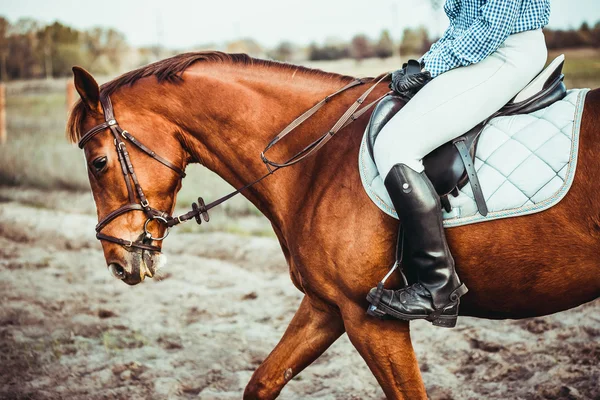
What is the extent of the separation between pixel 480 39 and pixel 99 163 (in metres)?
2.03

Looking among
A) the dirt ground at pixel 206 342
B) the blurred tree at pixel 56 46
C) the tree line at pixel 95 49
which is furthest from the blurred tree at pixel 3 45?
the dirt ground at pixel 206 342

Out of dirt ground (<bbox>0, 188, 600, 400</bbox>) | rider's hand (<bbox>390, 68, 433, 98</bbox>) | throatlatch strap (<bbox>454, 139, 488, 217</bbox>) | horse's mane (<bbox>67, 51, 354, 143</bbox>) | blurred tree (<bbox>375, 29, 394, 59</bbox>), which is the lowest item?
dirt ground (<bbox>0, 188, 600, 400</bbox>)

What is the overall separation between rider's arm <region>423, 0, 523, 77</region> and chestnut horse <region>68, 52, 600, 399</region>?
1.44 feet

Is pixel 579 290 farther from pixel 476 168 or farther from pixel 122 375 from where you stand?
pixel 122 375

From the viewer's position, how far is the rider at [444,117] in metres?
2.44

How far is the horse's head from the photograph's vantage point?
290cm

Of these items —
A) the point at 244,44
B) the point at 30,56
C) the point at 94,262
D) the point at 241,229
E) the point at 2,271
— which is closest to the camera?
the point at 2,271

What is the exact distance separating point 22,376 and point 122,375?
777mm

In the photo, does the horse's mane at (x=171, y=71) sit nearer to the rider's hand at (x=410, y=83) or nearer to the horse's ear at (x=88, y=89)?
the horse's ear at (x=88, y=89)

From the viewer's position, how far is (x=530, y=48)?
254cm

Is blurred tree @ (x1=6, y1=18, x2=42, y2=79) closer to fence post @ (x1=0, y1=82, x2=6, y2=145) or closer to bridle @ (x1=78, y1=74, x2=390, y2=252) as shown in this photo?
fence post @ (x1=0, y1=82, x2=6, y2=145)

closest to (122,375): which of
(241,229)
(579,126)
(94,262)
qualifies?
(94,262)

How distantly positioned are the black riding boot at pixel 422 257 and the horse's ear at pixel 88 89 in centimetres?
159

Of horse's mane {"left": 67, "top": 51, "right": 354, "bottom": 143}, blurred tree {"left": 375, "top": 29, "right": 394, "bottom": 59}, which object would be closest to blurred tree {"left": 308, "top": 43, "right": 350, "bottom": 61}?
blurred tree {"left": 375, "top": 29, "right": 394, "bottom": 59}
